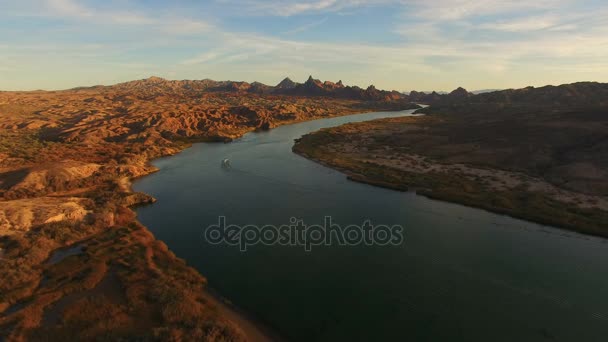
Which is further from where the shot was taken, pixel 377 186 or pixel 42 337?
pixel 377 186

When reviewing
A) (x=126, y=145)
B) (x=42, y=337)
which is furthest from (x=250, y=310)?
(x=126, y=145)

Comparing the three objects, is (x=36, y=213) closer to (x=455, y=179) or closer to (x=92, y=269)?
(x=92, y=269)

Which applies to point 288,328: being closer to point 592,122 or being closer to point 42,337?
point 42,337

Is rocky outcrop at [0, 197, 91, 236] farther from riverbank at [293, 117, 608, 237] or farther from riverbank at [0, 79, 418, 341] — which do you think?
riverbank at [293, 117, 608, 237]

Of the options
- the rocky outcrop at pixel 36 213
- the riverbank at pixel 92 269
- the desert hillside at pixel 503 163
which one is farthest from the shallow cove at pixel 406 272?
the rocky outcrop at pixel 36 213

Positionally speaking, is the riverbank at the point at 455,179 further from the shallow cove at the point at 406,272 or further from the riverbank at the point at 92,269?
the riverbank at the point at 92,269

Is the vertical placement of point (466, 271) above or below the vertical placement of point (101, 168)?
below

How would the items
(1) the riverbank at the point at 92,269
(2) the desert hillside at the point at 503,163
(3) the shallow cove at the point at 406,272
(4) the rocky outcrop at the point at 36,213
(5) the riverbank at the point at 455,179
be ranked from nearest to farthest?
1. (1) the riverbank at the point at 92,269
2. (3) the shallow cove at the point at 406,272
3. (4) the rocky outcrop at the point at 36,213
4. (5) the riverbank at the point at 455,179
5. (2) the desert hillside at the point at 503,163

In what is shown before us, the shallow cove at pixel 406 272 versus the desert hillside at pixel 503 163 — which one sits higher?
the desert hillside at pixel 503 163
